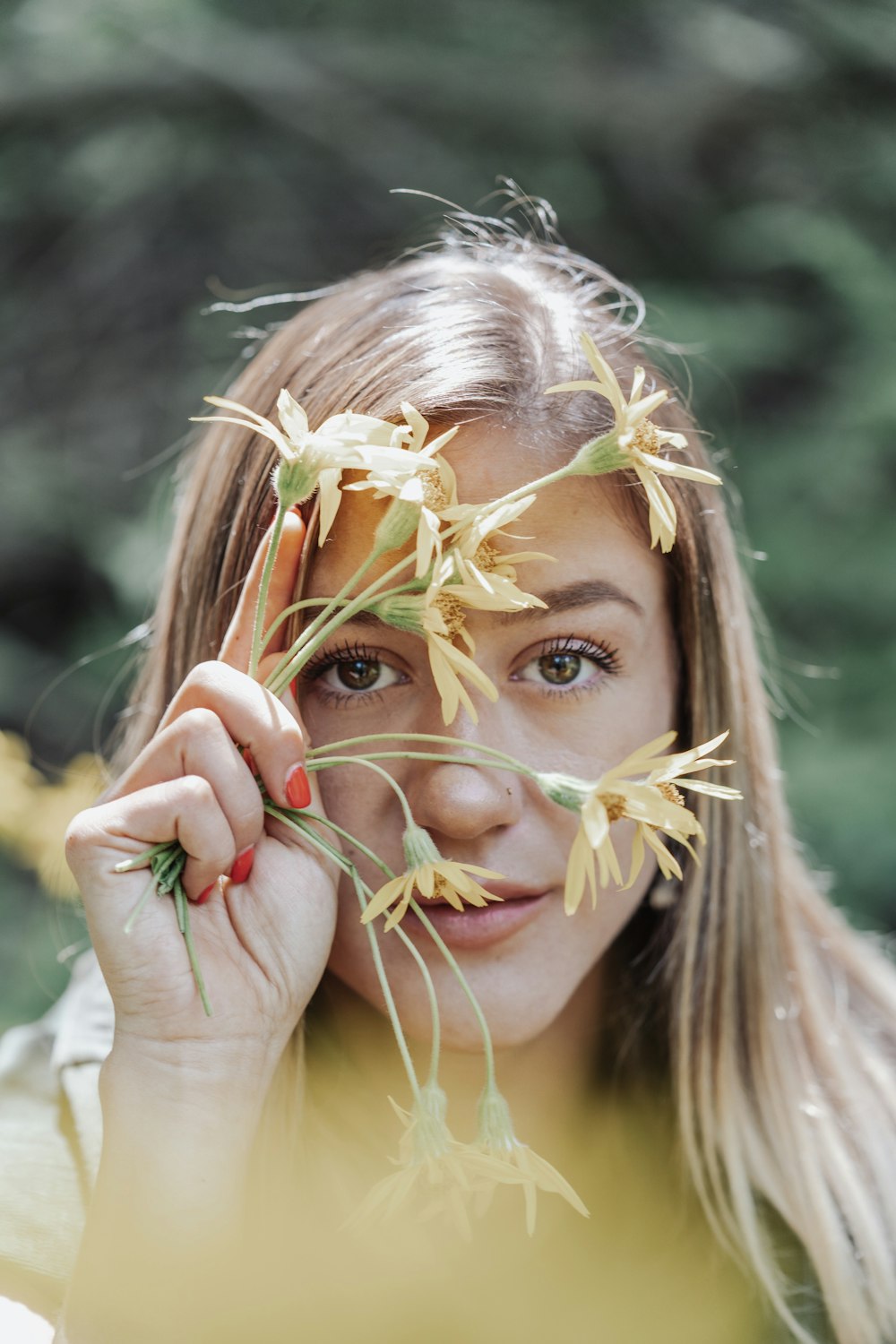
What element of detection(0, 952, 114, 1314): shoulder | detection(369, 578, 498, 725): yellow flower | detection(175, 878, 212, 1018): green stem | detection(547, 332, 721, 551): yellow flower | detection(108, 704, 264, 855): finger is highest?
detection(547, 332, 721, 551): yellow flower

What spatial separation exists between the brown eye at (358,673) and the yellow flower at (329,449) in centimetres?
28

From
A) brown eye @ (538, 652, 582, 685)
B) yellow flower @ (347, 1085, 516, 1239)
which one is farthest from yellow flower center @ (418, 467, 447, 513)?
yellow flower @ (347, 1085, 516, 1239)

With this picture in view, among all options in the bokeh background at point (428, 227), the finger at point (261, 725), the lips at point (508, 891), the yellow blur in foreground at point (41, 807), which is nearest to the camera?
the finger at point (261, 725)

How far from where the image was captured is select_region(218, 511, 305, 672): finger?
107 centimetres

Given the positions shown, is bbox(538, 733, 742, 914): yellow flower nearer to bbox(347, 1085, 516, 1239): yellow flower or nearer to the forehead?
bbox(347, 1085, 516, 1239): yellow flower

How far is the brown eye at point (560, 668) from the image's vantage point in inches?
47.3

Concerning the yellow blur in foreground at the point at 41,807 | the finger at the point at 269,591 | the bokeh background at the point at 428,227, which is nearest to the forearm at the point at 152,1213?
the finger at the point at 269,591

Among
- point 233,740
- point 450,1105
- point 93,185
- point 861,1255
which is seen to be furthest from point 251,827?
point 93,185

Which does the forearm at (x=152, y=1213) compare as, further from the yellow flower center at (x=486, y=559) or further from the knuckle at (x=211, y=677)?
the yellow flower center at (x=486, y=559)

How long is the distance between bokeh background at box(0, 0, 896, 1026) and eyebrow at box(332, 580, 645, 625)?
61.6 inches

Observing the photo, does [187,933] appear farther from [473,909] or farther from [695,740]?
[695,740]

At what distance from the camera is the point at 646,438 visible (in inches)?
40.0

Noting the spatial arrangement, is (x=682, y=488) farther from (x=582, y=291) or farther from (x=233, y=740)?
(x=233, y=740)

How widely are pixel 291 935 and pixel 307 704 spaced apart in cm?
26
